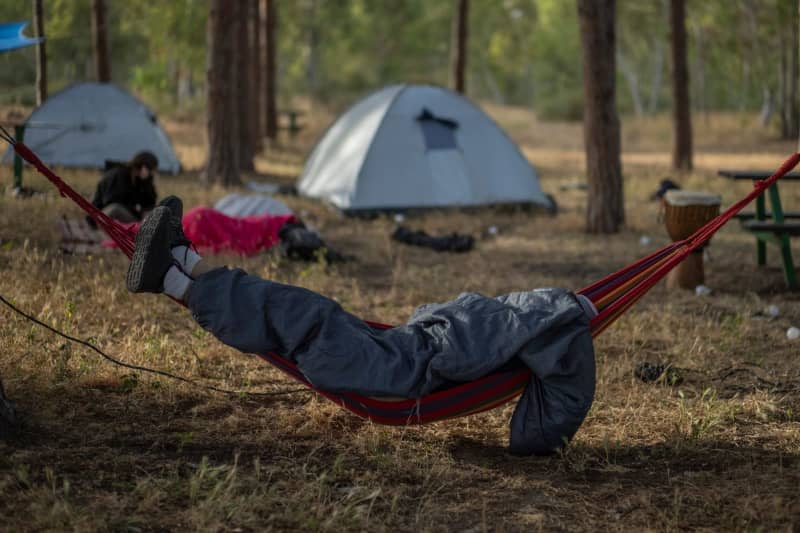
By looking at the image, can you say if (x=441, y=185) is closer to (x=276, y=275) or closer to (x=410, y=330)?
(x=276, y=275)

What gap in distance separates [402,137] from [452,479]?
791 cm

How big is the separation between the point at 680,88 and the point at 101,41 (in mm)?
8863

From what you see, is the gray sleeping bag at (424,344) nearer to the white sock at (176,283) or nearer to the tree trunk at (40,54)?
the white sock at (176,283)

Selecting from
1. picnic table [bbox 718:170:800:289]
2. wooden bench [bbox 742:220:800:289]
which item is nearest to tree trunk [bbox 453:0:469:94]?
picnic table [bbox 718:170:800:289]

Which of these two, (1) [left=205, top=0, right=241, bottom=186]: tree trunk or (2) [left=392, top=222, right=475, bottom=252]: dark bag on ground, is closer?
(2) [left=392, top=222, right=475, bottom=252]: dark bag on ground

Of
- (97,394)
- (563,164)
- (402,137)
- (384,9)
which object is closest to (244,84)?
(402,137)

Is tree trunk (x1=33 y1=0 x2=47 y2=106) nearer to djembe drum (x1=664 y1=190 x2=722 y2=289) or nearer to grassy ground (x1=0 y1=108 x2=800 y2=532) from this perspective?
grassy ground (x1=0 y1=108 x2=800 y2=532)

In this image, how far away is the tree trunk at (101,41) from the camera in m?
14.4

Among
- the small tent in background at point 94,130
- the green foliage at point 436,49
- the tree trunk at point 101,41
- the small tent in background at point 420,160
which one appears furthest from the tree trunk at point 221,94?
the green foliage at point 436,49

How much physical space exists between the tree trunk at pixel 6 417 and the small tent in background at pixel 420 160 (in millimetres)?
7074

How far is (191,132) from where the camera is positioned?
74.2 ft

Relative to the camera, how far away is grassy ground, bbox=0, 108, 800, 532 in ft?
9.71

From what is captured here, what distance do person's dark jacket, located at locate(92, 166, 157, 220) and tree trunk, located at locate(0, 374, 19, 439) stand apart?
4601mm

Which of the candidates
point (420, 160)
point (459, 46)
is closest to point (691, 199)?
point (420, 160)
